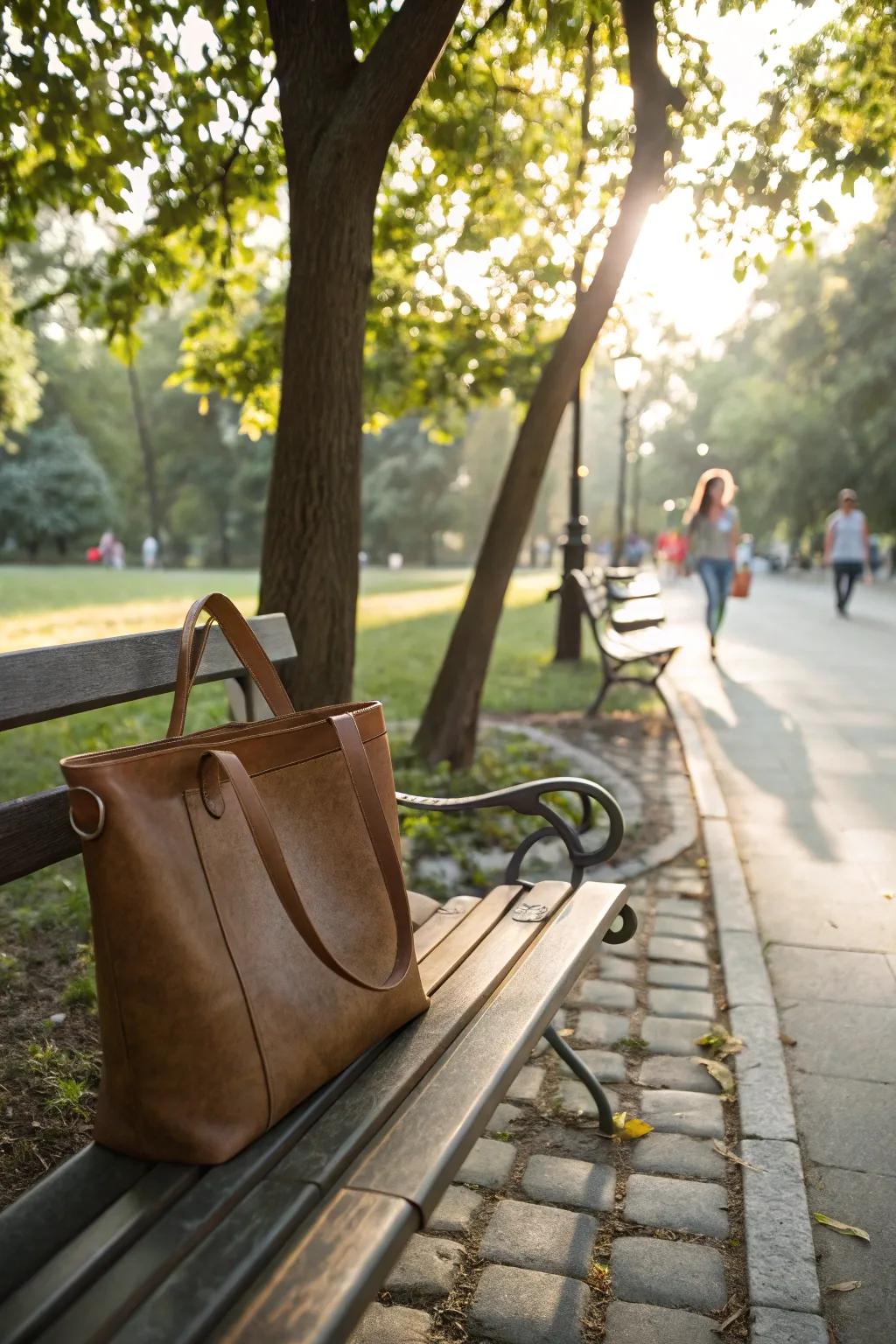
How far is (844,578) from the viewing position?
70.9 feet

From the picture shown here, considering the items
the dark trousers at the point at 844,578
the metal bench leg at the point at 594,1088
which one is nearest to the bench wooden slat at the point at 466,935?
the metal bench leg at the point at 594,1088

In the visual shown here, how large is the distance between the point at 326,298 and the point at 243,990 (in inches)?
135

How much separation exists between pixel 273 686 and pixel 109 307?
5.33m

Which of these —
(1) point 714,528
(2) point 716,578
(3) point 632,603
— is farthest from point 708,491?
(3) point 632,603

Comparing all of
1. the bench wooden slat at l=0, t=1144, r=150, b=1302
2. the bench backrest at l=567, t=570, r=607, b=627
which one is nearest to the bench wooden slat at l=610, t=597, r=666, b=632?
the bench backrest at l=567, t=570, r=607, b=627

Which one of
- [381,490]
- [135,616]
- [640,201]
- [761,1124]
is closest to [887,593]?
[135,616]

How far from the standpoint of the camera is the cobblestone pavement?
92.0 inches

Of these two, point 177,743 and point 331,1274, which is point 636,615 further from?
point 331,1274

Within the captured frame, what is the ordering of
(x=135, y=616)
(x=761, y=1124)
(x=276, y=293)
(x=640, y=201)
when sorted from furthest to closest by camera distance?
(x=135, y=616) → (x=276, y=293) → (x=640, y=201) → (x=761, y=1124)

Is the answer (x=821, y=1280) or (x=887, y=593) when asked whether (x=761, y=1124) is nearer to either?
(x=821, y=1280)

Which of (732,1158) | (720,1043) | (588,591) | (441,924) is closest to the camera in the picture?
(732,1158)

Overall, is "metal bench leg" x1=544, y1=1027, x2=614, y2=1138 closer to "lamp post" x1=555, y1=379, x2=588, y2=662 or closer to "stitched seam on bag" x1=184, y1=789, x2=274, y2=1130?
"stitched seam on bag" x1=184, y1=789, x2=274, y2=1130

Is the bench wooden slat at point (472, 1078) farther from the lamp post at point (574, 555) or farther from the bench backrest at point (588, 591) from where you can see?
the lamp post at point (574, 555)

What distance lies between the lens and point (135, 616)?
18859 mm
